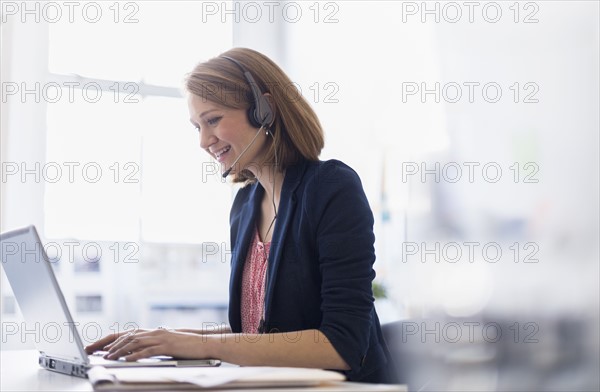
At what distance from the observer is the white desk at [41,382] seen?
958 mm

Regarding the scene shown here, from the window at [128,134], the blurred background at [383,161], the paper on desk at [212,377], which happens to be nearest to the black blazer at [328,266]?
the paper on desk at [212,377]

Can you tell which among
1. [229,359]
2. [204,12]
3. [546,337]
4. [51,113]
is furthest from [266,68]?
[204,12]

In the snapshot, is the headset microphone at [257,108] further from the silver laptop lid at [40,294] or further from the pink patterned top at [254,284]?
the silver laptop lid at [40,294]

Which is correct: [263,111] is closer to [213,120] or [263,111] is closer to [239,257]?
[213,120]

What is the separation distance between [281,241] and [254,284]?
0.60 feet

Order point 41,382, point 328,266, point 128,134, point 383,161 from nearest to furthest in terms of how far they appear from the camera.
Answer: point 41,382 < point 328,266 < point 383,161 < point 128,134

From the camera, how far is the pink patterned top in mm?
1613

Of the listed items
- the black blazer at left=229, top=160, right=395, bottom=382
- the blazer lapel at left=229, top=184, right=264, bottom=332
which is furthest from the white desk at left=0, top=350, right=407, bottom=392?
the blazer lapel at left=229, top=184, right=264, bottom=332

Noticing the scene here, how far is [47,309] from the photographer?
1211mm

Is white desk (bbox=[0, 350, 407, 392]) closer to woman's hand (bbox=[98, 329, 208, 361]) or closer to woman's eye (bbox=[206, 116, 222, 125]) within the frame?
woman's hand (bbox=[98, 329, 208, 361])

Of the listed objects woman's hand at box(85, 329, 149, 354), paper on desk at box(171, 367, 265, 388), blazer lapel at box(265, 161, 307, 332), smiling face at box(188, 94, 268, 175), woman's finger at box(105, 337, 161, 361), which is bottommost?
woman's hand at box(85, 329, 149, 354)

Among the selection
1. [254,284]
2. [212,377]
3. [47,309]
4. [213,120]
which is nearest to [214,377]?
[212,377]

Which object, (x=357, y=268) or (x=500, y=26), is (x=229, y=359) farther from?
(x=500, y=26)

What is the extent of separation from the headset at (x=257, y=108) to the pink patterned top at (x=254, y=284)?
268 millimetres
